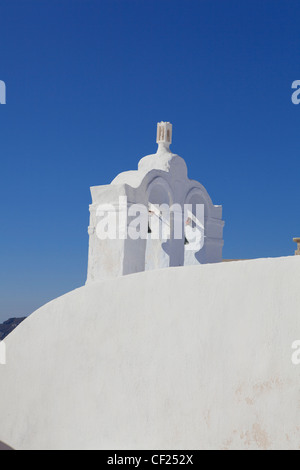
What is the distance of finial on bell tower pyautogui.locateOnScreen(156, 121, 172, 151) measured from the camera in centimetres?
1020

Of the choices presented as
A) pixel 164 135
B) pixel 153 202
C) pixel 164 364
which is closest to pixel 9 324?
pixel 153 202

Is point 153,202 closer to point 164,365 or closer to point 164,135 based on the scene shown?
point 164,135

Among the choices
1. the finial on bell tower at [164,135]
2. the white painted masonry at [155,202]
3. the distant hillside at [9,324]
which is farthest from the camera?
the distant hillside at [9,324]

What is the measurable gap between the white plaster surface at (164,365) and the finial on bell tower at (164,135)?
197 inches

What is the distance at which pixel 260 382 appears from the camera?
4066mm

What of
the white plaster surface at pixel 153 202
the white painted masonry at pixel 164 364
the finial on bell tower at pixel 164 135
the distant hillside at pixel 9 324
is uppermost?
the finial on bell tower at pixel 164 135

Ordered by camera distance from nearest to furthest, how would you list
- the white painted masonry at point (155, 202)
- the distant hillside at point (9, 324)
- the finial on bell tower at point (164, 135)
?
the white painted masonry at point (155, 202)
the finial on bell tower at point (164, 135)
the distant hillside at point (9, 324)

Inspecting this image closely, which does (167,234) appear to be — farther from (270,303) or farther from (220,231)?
(270,303)

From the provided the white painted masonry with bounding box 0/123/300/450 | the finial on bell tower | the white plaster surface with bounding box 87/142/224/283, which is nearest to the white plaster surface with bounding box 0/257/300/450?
the white painted masonry with bounding box 0/123/300/450

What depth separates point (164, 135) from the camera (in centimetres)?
1027

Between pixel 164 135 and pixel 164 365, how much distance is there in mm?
6300

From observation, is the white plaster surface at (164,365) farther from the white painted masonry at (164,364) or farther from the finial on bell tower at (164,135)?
the finial on bell tower at (164,135)

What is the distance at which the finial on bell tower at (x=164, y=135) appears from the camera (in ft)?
33.4

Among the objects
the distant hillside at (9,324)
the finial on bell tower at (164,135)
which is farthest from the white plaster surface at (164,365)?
the distant hillside at (9,324)
